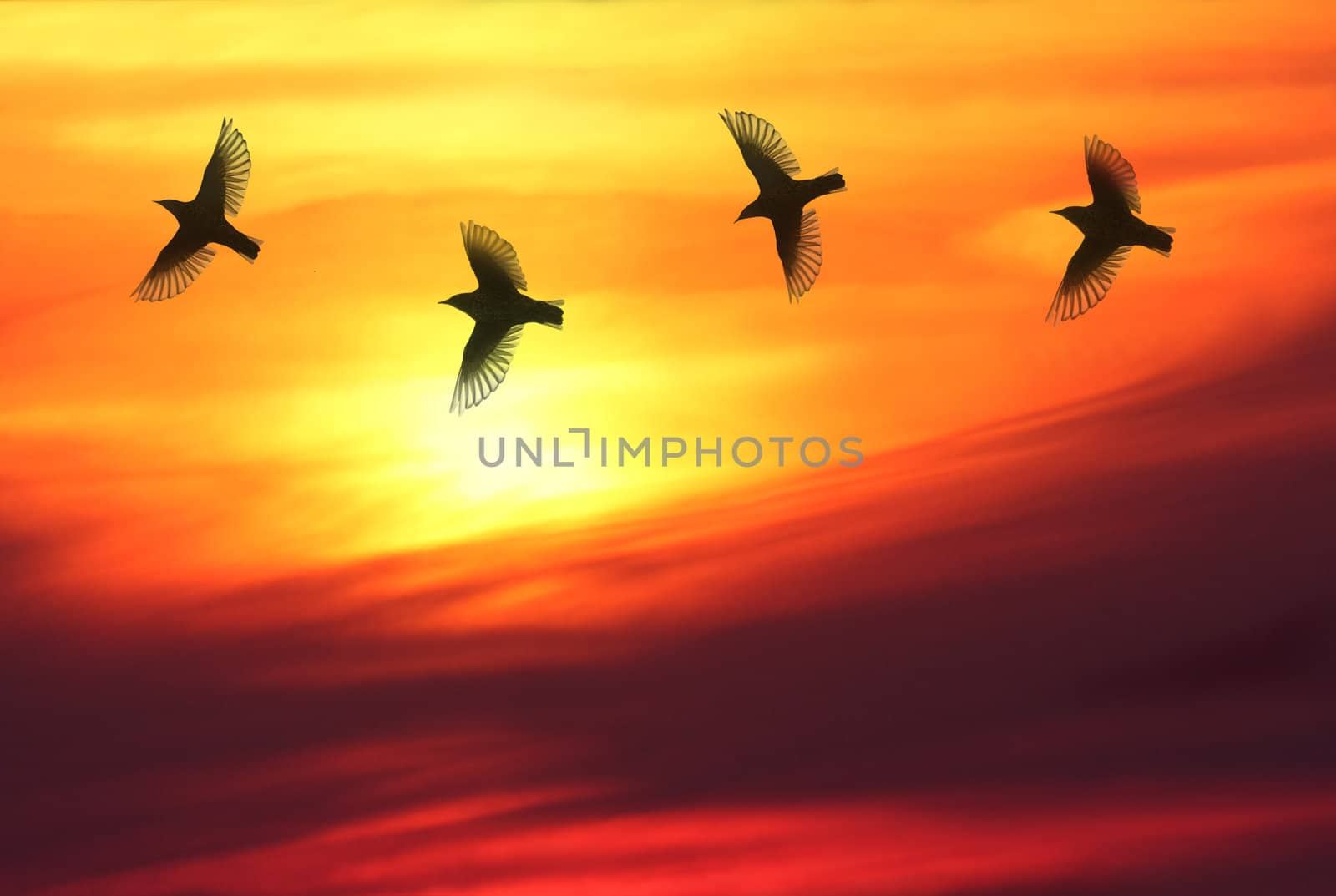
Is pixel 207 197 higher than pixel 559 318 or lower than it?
higher

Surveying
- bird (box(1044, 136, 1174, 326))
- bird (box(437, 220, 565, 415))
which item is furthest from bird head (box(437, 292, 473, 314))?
bird (box(1044, 136, 1174, 326))

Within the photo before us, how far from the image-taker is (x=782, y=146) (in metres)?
22.3

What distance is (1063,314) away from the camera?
21906 mm

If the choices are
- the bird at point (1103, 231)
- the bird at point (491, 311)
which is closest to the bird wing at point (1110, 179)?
the bird at point (1103, 231)

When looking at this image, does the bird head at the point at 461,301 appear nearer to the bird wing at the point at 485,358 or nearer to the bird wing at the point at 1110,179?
the bird wing at the point at 485,358

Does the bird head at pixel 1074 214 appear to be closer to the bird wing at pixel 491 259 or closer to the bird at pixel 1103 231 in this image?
the bird at pixel 1103 231

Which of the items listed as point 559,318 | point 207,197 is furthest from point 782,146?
point 207,197

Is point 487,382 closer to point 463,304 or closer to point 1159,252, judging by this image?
point 463,304

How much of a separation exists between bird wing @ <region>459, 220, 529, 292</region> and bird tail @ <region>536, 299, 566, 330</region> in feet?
1.06

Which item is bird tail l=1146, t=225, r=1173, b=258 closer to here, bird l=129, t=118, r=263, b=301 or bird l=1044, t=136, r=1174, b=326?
bird l=1044, t=136, r=1174, b=326

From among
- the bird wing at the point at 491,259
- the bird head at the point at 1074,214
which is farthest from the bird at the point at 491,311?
the bird head at the point at 1074,214

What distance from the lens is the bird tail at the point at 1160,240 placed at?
862 inches

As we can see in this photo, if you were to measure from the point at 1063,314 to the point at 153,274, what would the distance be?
977cm

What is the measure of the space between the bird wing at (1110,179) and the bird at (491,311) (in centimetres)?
585
